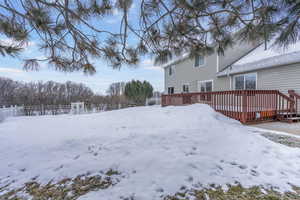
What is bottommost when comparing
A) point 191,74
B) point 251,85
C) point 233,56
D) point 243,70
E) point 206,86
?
point 251,85

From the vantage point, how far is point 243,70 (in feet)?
Answer: 25.2

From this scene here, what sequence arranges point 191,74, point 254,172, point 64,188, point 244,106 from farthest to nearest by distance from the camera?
point 191,74 < point 244,106 < point 254,172 < point 64,188

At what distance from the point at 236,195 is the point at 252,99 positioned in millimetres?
4760

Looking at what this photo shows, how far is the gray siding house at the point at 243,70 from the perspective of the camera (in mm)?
6105

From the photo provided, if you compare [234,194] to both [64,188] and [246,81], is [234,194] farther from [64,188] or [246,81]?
[246,81]

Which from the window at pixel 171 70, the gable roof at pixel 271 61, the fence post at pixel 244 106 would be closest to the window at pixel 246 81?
the gable roof at pixel 271 61

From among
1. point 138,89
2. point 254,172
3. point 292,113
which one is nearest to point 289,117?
point 292,113

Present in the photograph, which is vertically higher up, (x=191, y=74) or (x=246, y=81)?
(x=191, y=74)

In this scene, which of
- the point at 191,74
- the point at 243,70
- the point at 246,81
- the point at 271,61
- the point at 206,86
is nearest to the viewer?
the point at 271,61

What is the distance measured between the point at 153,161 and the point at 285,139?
3251mm

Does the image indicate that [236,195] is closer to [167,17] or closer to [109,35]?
[167,17]

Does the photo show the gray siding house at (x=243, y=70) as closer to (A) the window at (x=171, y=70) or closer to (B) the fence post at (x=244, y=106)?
(A) the window at (x=171, y=70)

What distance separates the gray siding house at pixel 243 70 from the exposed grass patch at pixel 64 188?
2.65m

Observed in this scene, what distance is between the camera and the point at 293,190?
1646 millimetres
